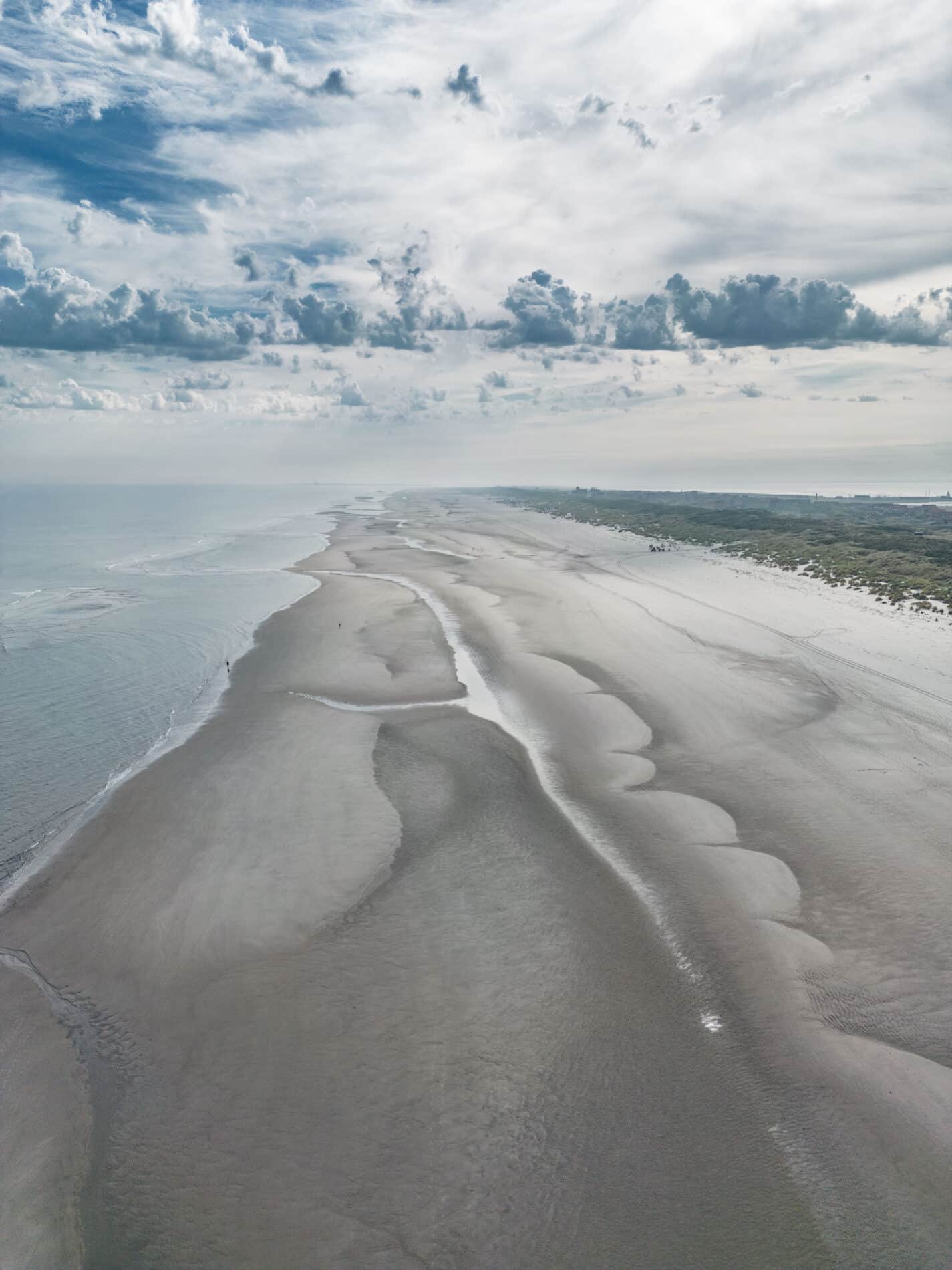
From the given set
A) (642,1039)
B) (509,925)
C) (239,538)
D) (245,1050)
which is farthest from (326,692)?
(239,538)

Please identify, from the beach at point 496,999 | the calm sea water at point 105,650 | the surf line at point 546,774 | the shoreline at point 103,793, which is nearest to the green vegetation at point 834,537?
the surf line at point 546,774

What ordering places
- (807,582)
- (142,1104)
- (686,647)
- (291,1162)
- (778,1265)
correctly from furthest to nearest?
(807,582), (686,647), (142,1104), (291,1162), (778,1265)

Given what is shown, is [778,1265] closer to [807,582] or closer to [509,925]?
[509,925]

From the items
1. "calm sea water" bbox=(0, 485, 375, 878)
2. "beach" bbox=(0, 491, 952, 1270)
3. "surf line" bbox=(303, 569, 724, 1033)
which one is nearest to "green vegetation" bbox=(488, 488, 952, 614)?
"surf line" bbox=(303, 569, 724, 1033)

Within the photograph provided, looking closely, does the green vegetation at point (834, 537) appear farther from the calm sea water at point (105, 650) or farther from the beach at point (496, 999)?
the calm sea water at point (105, 650)

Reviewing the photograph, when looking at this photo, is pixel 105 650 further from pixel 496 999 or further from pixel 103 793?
pixel 496 999

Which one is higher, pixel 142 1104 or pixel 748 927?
pixel 748 927
